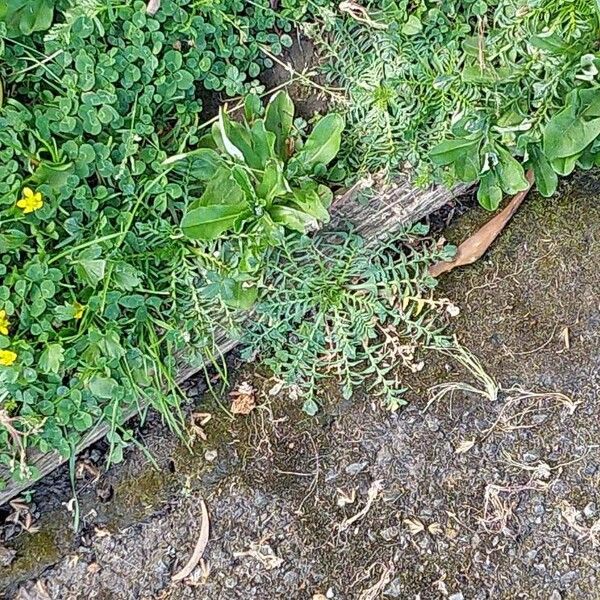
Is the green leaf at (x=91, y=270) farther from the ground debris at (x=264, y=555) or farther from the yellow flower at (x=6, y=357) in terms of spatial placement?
the ground debris at (x=264, y=555)

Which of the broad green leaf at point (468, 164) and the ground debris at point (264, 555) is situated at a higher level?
the broad green leaf at point (468, 164)

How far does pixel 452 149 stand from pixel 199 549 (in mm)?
1194

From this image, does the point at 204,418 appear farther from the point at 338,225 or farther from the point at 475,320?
the point at 475,320

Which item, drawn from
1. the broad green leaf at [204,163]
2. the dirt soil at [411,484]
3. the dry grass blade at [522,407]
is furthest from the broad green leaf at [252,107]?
the dry grass blade at [522,407]

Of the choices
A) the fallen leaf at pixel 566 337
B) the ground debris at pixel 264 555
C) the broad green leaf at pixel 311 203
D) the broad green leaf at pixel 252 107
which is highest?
the broad green leaf at pixel 252 107

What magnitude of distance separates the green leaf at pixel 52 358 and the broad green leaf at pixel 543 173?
1.20 meters

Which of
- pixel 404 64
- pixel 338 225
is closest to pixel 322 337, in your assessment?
pixel 338 225

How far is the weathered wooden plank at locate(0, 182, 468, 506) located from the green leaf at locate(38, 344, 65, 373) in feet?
0.81

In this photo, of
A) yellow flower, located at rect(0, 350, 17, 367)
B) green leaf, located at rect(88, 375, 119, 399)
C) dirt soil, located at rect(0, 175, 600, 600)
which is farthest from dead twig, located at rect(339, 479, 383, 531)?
yellow flower, located at rect(0, 350, 17, 367)

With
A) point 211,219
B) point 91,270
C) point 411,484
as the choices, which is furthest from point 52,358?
point 411,484

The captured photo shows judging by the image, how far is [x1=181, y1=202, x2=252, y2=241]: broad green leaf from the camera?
6.27 ft

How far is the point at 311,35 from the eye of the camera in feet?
6.79

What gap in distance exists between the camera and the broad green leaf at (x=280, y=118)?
2.04 metres

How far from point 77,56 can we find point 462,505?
1.46m
